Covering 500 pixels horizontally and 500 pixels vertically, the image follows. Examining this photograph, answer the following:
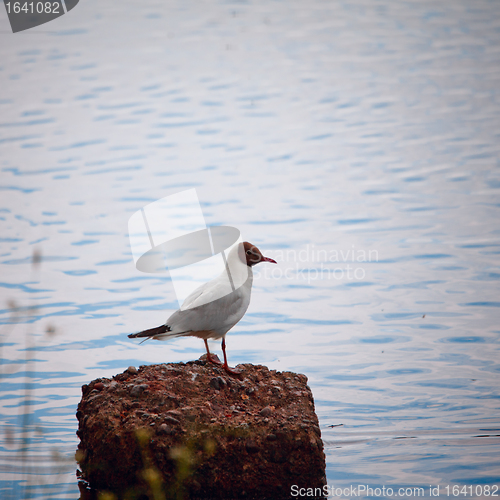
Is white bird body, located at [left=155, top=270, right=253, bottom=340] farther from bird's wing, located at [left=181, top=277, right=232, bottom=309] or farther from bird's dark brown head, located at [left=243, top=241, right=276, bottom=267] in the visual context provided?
bird's dark brown head, located at [left=243, top=241, right=276, bottom=267]

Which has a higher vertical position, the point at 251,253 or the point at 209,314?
the point at 251,253

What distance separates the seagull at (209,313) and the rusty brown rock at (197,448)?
0.49 metres

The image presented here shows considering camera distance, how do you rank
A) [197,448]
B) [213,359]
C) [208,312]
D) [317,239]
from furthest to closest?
[317,239] → [213,359] → [208,312] → [197,448]

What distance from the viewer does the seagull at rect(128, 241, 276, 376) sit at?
14.5 ft

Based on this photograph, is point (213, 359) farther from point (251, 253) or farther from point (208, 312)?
point (251, 253)

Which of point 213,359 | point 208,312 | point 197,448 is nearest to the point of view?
point 197,448

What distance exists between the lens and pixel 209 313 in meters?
4.46

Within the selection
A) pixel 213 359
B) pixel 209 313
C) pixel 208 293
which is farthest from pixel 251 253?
pixel 213 359

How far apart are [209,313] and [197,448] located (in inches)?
38.9

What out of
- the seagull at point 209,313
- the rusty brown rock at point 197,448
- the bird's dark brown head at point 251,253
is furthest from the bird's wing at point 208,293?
the rusty brown rock at point 197,448

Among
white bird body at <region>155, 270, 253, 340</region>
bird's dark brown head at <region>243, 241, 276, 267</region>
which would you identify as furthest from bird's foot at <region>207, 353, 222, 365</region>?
bird's dark brown head at <region>243, 241, 276, 267</region>

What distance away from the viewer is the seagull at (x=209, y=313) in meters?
4.41

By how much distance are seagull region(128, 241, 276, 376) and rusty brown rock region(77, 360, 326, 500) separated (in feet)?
1.60

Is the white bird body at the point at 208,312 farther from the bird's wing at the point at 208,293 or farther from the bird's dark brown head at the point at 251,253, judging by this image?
the bird's dark brown head at the point at 251,253
